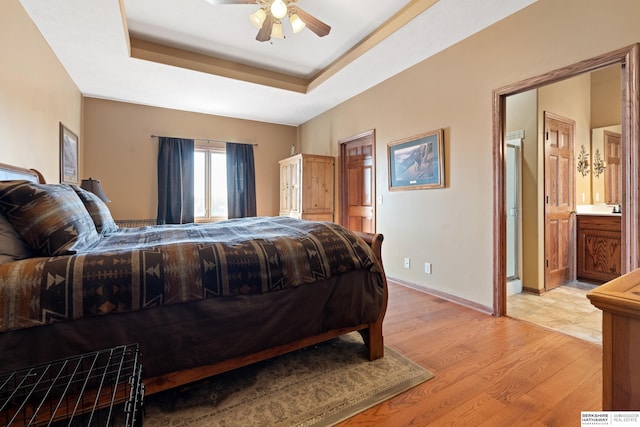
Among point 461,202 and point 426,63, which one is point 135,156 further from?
point 461,202

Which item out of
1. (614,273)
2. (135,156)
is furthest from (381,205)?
(135,156)

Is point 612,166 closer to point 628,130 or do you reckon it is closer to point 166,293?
point 628,130

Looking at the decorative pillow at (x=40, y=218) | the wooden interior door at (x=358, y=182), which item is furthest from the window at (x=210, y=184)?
the decorative pillow at (x=40, y=218)

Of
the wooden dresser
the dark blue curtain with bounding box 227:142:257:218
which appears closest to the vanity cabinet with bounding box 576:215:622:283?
the wooden dresser

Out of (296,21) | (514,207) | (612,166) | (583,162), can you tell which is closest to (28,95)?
(296,21)

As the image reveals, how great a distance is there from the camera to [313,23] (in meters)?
2.53

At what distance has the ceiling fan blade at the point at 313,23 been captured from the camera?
244cm

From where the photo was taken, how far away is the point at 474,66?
2756mm

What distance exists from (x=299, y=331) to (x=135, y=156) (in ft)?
14.5

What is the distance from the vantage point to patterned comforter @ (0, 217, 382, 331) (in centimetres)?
109

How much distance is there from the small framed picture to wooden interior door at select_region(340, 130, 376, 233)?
357cm

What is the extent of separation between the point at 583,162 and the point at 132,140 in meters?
6.56

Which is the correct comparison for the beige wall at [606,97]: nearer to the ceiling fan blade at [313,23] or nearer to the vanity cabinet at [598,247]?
the vanity cabinet at [598,247]

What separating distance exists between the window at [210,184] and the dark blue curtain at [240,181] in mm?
118
